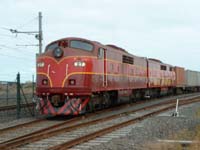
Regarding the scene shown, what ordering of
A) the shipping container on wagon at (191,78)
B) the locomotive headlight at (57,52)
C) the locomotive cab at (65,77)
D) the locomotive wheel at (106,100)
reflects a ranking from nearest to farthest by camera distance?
the locomotive cab at (65,77), the locomotive headlight at (57,52), the locomotive wheel at (106,100), the shipping container on wagon at (191,78)

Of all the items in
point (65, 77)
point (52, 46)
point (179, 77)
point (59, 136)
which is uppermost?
point (52, 46)

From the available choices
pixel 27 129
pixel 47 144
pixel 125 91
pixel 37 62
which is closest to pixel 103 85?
pixel 37 62

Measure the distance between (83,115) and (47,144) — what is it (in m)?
7.94

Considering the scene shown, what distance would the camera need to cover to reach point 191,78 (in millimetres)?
56156

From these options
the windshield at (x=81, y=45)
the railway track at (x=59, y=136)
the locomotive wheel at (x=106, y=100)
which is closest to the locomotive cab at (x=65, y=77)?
the windshield at (x=81, y=45)

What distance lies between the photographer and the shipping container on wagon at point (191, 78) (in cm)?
5265

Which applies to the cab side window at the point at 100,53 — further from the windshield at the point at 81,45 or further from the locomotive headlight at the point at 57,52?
the locomotive headlight at the point at 57,52

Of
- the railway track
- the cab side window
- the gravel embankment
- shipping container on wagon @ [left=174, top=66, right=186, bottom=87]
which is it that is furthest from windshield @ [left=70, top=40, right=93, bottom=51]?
shipping container on wagon @ [left=174, top=66, right=186, bottom=87]

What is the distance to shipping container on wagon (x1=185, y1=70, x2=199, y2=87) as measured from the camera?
52.7 m

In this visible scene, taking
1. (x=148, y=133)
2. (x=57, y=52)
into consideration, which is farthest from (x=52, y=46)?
(x=148, y=133)

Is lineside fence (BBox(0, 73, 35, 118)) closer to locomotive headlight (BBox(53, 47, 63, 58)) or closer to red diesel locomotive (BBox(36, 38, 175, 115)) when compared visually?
red diesel locomotive (BBox(36, 38, 175, 115))

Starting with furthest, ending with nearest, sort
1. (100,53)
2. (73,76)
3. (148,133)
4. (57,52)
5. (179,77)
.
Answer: (179,77) < (100,53) < (57,52) < (73,76) < (148,133)

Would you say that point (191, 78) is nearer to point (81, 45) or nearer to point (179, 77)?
point (179, 77)

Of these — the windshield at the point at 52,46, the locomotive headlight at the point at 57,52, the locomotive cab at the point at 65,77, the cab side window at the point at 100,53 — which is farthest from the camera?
the cab side window at the point at 100,53
